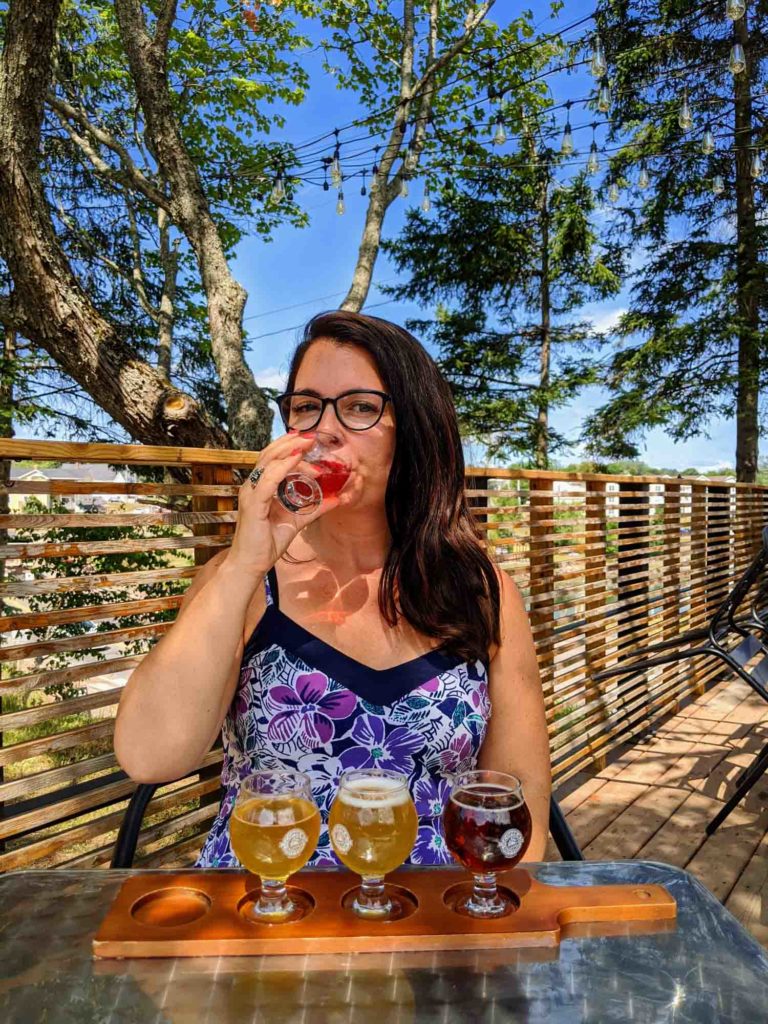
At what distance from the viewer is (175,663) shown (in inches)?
52.2

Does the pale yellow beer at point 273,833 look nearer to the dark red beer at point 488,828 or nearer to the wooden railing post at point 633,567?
the dark red beer at point 488,828

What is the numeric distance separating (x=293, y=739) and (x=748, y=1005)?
0.90m

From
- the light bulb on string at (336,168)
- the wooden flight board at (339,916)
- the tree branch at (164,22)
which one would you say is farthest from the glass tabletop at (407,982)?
the light bulb on string at (336,168)

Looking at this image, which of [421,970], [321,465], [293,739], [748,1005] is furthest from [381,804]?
[321,465]

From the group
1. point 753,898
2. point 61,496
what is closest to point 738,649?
point 753,898

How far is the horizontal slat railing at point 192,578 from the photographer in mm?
1887

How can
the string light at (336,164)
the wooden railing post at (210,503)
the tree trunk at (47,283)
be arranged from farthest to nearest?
the string light at (336,164) → the tree trunk at (47,283) → the wooden railing post at (210,503)

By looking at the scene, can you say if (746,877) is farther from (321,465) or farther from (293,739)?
(321,465)

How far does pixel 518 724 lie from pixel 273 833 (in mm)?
772

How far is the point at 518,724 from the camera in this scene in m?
1.59

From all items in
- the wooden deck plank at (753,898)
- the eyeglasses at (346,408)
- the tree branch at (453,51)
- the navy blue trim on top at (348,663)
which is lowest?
the wooden deck plank at (753,898)

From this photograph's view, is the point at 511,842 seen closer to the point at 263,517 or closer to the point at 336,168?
the point at 263,517

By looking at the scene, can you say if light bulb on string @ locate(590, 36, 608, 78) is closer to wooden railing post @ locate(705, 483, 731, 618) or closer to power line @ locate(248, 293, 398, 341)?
A: power line @ locate(248, 293, 398, 341)

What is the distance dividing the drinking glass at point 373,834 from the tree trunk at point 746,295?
35.4ft
